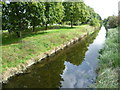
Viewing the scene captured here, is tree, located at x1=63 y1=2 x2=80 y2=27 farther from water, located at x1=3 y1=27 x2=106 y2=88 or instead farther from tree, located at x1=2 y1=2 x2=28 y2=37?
water, located at x1=3 y1=27 x2=106 y2=88

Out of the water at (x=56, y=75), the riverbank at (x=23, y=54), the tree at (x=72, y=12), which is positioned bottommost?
the water at (x=56, y=75)

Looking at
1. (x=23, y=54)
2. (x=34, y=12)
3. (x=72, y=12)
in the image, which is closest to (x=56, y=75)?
(x=23, y=54)

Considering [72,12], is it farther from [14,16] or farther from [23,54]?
[23,54]

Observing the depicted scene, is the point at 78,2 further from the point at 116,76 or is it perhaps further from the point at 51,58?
the point at 116,76

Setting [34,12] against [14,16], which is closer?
[14,16]

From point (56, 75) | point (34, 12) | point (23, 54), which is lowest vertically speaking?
point (56, 75)

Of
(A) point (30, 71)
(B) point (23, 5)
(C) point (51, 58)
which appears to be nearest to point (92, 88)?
(A) point (30, 71)

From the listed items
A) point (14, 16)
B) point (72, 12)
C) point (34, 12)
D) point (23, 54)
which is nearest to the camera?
point (23, 54)

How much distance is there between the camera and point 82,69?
17.9 meters

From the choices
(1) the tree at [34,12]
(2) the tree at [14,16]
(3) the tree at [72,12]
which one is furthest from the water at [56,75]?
(3) the tree at [72,12]

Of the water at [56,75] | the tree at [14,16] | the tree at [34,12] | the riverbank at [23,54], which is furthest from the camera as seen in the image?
the tree at [34,12]

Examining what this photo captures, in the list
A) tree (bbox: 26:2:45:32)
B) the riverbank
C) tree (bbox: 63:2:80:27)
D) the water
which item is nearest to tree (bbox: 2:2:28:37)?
tree (bbox: 26:2:45:32)

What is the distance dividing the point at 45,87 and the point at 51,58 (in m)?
9.12

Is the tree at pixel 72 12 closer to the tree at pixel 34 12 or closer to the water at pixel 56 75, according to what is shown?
the tree at pixel 34 12
